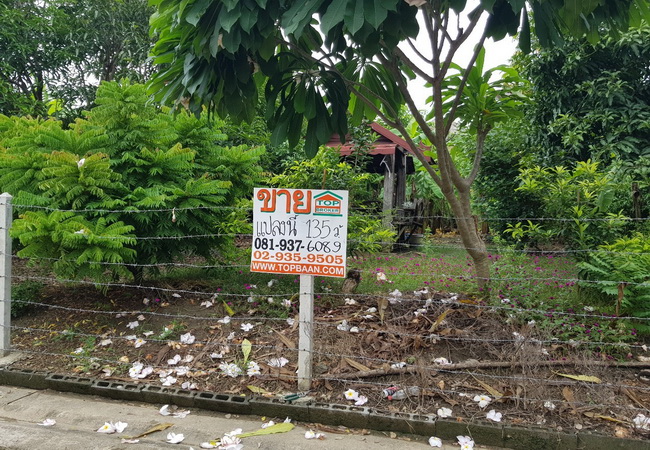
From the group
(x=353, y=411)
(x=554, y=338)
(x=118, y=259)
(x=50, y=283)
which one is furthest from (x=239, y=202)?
(x=554, y=338)

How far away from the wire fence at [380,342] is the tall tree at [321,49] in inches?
28.2

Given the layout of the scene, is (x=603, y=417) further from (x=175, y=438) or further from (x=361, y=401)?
(x=175, y=438)

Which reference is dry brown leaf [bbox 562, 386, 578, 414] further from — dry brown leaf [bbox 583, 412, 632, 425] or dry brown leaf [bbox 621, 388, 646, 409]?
dry brown leaf [bbox 621, 388, 646, 409]

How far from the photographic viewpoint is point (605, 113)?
25.5 feet

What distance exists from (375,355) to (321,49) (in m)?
2.46

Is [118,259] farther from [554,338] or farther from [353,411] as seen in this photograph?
[554,338]

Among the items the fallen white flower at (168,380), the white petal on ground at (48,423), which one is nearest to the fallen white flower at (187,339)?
the fallen white flower at (168,380)

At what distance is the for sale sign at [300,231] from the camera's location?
3025 mm

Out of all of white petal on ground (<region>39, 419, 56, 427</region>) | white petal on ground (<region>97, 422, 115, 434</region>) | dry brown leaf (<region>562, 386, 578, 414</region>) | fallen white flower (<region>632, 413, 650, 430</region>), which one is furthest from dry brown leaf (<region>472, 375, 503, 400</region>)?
white petal on ground (<region>39, 419, 56, 427</region>)

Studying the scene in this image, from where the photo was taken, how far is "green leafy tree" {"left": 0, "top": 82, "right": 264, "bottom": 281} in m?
3.77

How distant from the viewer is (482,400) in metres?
2.91

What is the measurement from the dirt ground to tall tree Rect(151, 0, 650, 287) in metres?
0.92

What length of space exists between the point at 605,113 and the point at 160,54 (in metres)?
7.59

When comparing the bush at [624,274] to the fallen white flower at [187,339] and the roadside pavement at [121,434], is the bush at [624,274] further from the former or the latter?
the fallen white flower at [187,339]
